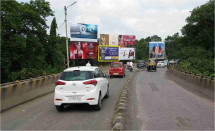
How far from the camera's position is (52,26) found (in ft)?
120

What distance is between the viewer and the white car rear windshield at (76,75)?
26.8 feet

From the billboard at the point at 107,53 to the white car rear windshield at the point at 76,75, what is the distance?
147ft

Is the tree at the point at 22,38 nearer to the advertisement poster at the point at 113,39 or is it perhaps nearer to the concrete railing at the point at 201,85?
the concrete railing at the point at 201,85

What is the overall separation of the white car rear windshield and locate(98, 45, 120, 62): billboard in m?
44.9

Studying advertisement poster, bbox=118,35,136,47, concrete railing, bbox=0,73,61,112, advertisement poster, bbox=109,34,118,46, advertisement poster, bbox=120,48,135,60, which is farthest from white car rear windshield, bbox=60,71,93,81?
advertisement poster, bbox=118,35,136,47

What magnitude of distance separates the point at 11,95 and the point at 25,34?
1698 cm

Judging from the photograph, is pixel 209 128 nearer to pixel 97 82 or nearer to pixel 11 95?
pixel 97 82

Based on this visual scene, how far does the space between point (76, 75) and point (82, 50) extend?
40553 millimetres

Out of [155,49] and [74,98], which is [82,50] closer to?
[155,49]

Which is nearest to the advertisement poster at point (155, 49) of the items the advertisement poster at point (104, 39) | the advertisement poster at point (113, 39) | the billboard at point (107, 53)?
the advertisement poster at point (113, 39)

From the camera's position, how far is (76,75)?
828 cm

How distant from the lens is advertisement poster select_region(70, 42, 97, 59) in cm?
4719

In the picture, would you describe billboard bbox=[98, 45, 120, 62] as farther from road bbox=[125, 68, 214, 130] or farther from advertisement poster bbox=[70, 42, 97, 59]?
road bbox=[125, 68, 214, 130]

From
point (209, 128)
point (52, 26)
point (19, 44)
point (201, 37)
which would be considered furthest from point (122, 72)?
point (201, 37)
